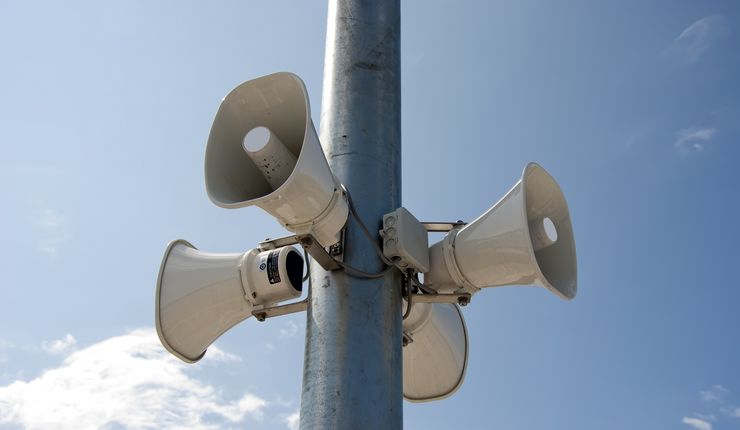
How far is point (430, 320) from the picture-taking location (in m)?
4.84

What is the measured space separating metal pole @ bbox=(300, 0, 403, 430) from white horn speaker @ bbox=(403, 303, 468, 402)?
824 mm

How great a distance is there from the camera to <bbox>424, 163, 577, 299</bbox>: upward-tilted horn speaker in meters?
3.96

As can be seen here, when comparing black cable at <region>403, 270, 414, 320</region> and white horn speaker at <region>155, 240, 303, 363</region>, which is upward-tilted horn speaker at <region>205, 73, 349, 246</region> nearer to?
white horn speaker at <region>155, 240, 303, 363</region>

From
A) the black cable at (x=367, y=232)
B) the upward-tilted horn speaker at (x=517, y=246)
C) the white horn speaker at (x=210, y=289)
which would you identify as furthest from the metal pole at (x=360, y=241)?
the upward-tilted horn speaker at (x=517, y=246)

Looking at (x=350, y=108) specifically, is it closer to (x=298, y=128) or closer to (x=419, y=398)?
(x=298, y=128)

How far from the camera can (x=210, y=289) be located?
4.40 metres

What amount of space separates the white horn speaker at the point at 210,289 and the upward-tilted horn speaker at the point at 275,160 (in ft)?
1.12

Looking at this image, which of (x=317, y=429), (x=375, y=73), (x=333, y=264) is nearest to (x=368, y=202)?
(x=333, y=264)

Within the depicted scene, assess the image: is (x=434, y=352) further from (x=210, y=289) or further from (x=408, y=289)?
(x=210, y=289)

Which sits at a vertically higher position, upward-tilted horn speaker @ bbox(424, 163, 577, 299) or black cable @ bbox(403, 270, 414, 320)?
upward-tilted horn speaker @ bbox(424, 163, 577, 299)

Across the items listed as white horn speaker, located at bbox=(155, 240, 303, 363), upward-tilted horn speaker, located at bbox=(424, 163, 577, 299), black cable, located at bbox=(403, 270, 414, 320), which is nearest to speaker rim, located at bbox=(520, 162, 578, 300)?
upward-tilted horn speaker, located at bbox=(424, 163, 577, 299)

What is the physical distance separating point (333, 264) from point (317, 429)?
777 millimetres

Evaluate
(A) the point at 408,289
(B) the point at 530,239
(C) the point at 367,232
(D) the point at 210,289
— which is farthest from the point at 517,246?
(D) the point at 210,289

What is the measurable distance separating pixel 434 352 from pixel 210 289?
1428 millimetres
